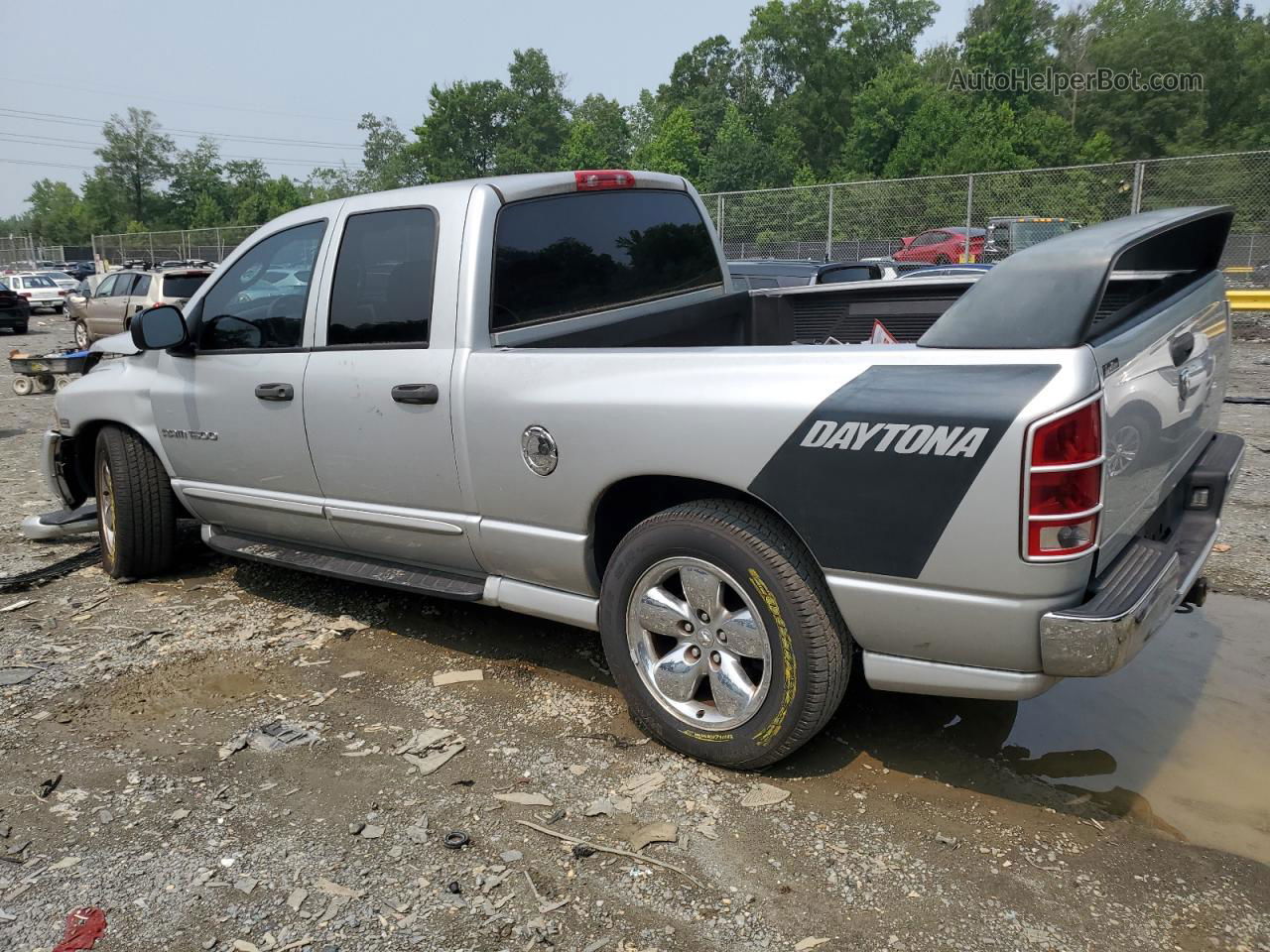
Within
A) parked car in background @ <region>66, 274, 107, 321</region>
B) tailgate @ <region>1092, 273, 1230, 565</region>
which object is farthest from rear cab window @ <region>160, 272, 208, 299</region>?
tailgate @ <region>1092, 273, 1230, 565</region>

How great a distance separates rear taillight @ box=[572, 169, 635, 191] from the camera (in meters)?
4.17

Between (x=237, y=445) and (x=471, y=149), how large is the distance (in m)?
86.9

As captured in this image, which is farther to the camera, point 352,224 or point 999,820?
point 352,224

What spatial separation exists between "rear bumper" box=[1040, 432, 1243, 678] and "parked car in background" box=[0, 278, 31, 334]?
2916cm

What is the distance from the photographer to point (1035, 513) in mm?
2486

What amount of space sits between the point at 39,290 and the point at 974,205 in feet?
107

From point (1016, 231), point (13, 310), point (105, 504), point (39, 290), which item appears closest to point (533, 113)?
point (39, 290)

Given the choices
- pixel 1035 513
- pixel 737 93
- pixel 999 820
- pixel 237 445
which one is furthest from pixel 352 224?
pixel 737 93

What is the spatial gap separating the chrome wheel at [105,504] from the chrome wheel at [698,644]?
3421mm

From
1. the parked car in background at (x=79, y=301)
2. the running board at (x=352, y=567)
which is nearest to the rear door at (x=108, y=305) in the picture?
the parked car in background at (x=79, y=301)

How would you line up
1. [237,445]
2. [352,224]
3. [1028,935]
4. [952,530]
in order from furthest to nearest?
[237,445] → [352,224] → [952,530] → [1028,935]

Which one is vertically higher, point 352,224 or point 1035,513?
point 352,224

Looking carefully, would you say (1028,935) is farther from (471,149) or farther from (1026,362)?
(471,149)

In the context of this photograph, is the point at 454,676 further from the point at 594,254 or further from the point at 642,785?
the point at 594,254
